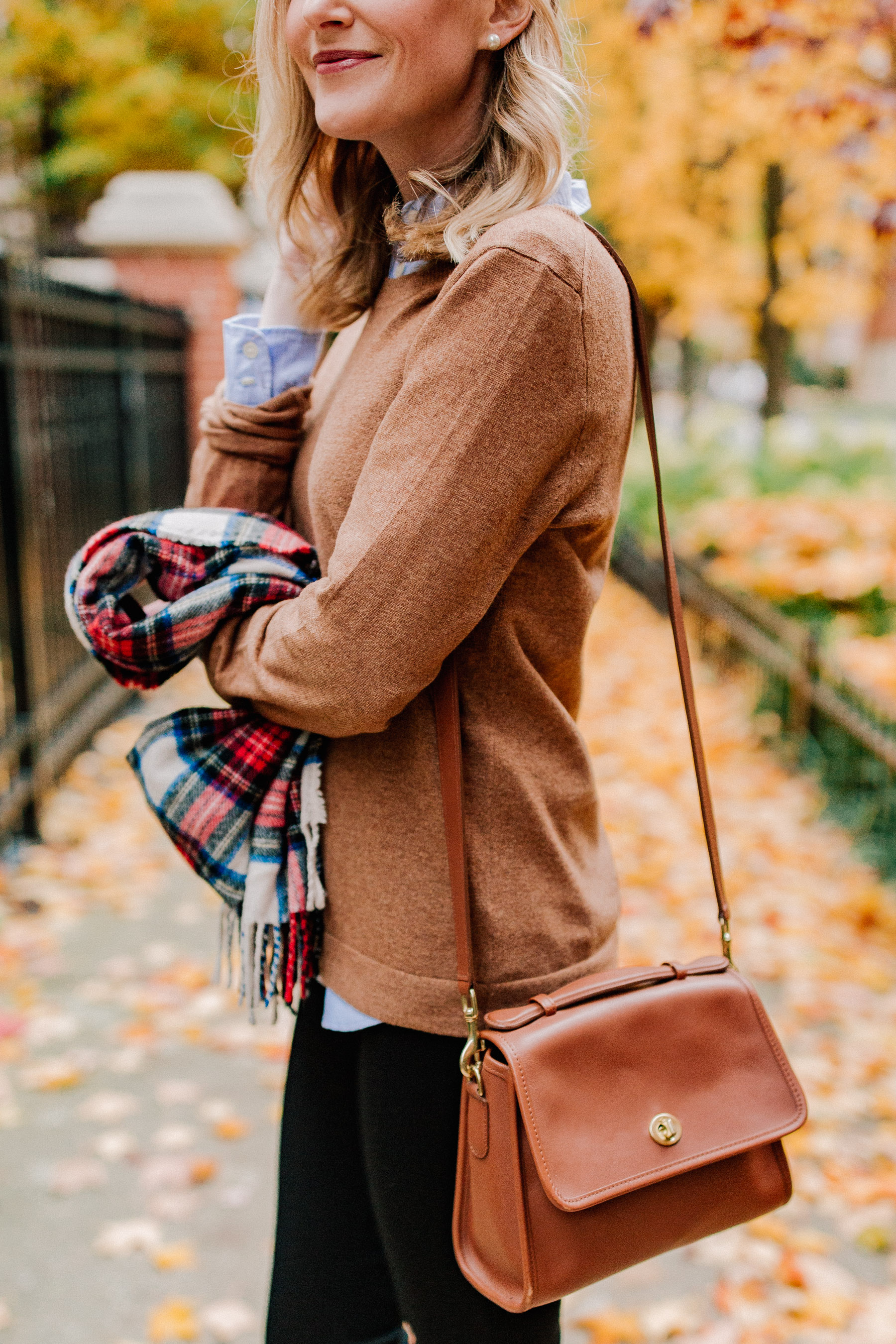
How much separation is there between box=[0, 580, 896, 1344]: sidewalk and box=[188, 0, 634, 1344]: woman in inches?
44.4

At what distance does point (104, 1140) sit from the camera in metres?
2.73

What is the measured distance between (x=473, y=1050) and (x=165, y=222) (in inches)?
292

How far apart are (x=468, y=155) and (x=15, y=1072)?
8.63 feet

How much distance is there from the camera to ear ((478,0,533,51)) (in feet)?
3.98

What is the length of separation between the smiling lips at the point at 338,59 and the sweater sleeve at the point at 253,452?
39 centimetres

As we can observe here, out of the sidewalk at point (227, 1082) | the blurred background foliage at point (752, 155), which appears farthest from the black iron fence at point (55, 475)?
the blurred background foliage at point (752, 155)

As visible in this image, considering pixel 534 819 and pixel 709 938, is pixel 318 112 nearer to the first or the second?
pixel 534 819

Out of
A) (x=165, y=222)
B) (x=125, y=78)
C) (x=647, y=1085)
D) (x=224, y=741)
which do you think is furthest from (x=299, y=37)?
(x=125, y=78)

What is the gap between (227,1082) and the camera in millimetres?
2996

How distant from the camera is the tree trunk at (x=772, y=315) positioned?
1058 centimetres

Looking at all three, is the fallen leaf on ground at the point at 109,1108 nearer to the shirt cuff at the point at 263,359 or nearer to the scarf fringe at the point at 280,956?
the scarf fringe at the point at 280,956

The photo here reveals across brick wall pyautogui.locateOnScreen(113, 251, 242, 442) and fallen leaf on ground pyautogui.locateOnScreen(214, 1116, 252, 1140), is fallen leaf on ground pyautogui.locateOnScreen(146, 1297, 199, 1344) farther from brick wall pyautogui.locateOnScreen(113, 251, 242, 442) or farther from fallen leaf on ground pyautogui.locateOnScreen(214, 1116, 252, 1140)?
brick wall pyautogui.locateOnScreen(113, 251, 242, 442)

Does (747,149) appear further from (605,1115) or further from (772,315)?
(605,1115)

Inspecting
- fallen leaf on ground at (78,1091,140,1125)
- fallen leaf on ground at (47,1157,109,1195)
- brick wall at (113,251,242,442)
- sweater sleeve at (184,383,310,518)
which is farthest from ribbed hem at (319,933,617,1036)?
brick wall at (113,251,242,442)
